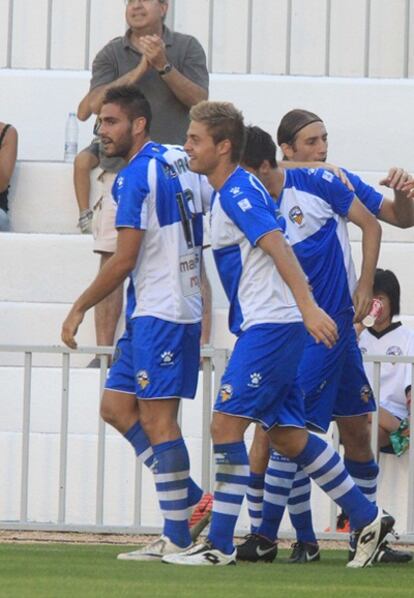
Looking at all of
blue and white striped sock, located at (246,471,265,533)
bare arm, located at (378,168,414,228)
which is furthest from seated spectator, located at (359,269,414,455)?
bare arm, located at (378,168,414,228)

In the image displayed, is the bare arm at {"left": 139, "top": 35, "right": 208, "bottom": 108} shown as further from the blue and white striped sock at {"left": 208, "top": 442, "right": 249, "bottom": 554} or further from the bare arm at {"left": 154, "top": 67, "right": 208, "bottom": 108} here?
the blue and white striped sock at {"left": 208, "top": 442, "right": 249, "bottom": 554}

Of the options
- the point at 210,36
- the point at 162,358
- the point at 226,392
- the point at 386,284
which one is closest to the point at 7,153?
the point at 210,36

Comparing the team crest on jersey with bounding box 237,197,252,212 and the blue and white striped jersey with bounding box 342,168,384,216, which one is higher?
the blue and white striped jersey with bounding box 342,168,384,216

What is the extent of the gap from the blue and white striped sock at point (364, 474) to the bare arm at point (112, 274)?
1.42m

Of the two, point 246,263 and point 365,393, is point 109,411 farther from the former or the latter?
point 365,393

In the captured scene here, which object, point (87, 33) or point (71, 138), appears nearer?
point (71, 138)

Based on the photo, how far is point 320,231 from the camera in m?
8.61

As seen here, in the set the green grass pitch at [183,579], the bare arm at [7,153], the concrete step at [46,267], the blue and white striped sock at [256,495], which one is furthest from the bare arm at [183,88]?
the green grass pitch at [183,579]

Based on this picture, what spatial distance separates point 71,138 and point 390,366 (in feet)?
14.1

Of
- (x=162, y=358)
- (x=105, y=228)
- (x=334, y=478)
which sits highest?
(x=105, y=228)

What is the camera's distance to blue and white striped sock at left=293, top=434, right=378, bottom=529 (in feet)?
26.5

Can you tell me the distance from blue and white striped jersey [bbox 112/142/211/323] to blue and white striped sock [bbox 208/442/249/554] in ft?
2.24

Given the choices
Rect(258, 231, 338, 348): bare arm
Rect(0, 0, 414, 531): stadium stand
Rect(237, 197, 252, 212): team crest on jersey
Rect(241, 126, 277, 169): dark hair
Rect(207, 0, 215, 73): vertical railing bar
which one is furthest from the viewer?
Rect(207, 0, 215, 73): vertical railing bar

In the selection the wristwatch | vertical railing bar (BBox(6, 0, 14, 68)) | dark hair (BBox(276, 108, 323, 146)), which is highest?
vertical railing bar (BBox(6, 0, 14, 68))
